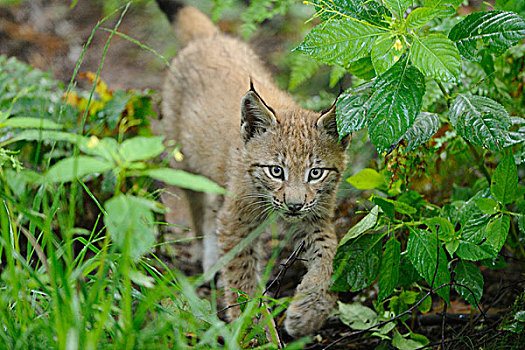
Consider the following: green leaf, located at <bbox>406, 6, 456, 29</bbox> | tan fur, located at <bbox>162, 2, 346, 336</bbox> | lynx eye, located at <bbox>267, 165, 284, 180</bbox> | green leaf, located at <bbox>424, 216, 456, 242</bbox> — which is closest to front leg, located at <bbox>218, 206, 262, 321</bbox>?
tan fur, located at <bbox>162, 2, 346, 336</bbox>

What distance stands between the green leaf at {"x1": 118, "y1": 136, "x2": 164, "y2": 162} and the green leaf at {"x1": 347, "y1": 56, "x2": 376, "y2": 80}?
111 cm

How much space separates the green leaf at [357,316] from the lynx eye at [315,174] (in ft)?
2.21

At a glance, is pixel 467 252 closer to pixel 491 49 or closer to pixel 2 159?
pixel 491 49

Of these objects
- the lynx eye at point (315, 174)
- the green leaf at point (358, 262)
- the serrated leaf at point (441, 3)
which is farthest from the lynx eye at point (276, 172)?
the serrated leaf at point (441, 3)

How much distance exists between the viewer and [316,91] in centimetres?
578

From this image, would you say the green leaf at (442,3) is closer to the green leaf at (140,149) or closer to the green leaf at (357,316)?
the green leaf at (140,149)

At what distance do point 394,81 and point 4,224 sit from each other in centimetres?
144

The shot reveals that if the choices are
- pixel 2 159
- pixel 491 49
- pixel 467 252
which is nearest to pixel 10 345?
pixel 2 159

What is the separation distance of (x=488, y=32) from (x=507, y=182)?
2.02 feet

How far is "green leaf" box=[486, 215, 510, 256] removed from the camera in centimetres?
218

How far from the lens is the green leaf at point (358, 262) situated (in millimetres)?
2441

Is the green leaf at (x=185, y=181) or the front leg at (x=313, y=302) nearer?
the green leaf at (x=185, y=181)

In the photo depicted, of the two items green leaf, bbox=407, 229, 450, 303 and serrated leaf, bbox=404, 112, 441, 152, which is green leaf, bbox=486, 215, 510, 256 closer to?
green leaf, bbox=407, 229, 450, 303

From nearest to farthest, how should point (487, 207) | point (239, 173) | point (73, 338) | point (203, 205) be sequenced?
point (73, 338) < point (487, 207) < point (239, 173) < point (203, 205)
